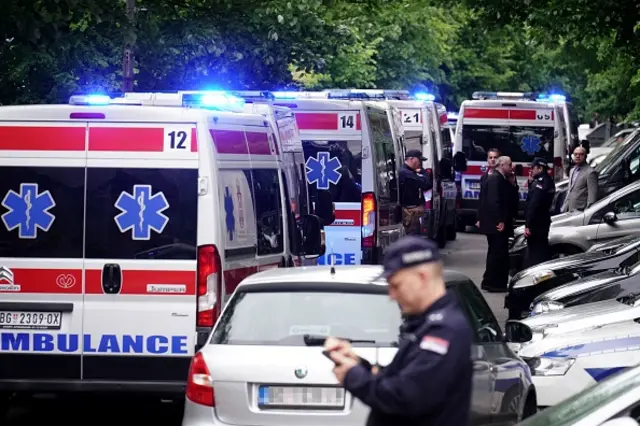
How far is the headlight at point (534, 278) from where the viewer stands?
15.3 m

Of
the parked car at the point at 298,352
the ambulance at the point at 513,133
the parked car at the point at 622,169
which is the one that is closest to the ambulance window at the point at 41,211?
the parked car at the point at 298,352

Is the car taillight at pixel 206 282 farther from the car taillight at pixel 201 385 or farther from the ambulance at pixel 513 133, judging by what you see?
the ambulance at pixel 513 133

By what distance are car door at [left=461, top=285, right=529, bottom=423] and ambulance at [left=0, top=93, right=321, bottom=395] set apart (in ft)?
6.66

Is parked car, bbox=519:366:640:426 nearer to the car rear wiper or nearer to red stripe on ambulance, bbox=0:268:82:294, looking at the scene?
the car rear wiper

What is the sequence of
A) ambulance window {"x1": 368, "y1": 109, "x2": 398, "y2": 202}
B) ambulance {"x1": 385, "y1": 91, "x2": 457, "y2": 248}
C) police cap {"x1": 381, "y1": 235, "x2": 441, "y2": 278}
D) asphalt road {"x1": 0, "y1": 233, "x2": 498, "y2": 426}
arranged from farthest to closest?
ambulance {"x1": 385, "y1": 91, "x2": 457, "y2": 248}
ambulance window {"x1": 368, "y1": 109, "x2": 398, "y2": 202}
asphalt road {"x1": 0, "y1": 233, "x2": 498, "y2": 426}
police cap {"x1": 381, "y1": 235, "x2": 441, "y2": 278}

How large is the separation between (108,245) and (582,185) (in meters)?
12.7

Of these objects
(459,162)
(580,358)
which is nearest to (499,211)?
(459,162)

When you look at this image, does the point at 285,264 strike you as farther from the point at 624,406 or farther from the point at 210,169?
the point at 624,406

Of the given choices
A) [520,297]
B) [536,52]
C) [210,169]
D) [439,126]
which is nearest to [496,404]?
[210,169]

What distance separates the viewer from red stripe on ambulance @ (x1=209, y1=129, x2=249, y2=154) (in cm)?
959

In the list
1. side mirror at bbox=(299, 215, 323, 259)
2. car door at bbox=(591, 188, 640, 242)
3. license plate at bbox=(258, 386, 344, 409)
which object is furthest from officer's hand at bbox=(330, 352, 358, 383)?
car door at bbox=(591, 188, 640, 242)

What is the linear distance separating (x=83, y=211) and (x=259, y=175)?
1.61 m

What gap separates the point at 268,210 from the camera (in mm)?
10727

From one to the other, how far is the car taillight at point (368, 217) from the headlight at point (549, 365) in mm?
6394
